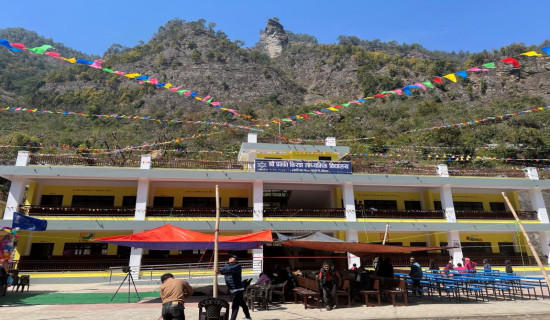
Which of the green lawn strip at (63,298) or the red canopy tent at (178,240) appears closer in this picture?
the green lawn strip at (63,298)

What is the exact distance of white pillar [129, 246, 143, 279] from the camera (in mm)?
16859

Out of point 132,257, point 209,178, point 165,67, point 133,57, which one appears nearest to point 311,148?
point 209,178

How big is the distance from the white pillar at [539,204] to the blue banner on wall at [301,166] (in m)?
12.4

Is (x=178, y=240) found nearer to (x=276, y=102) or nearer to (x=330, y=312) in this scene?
(x=330, y=312)

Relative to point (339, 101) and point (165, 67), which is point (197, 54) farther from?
point (339, 101)

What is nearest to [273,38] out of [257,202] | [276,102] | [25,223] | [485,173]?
[276,102]

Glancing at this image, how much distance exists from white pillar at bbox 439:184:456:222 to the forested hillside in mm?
10875

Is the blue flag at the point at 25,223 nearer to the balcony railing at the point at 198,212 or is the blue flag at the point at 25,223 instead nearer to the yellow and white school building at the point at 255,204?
the yellow and white school building at the point at 255,204

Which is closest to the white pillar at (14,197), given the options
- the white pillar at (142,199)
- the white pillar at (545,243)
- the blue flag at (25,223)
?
the blue flag at (25,223)

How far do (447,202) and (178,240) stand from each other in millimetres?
17079

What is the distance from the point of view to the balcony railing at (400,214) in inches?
800

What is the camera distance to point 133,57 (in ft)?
263

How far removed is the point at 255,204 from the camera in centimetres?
1920

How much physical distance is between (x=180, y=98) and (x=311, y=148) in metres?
52.2
